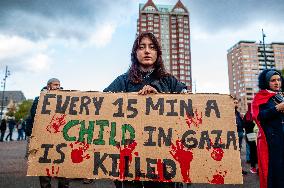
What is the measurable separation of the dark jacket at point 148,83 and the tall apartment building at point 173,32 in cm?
13583

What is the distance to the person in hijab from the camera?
11.8 feet

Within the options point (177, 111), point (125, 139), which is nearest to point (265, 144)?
point (177, 111)

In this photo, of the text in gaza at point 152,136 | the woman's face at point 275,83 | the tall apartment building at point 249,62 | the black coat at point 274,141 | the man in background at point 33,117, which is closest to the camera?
the text in gaza at point 152,136

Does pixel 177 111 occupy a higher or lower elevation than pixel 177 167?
higher

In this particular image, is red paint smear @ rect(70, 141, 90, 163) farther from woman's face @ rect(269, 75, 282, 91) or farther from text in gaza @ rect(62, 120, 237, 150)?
woman's face @ rect(269, 75, 282, 91)

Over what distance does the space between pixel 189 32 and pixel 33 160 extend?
471ft

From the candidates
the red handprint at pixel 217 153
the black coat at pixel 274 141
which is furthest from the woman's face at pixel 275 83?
the red handprint at pixel 217 153

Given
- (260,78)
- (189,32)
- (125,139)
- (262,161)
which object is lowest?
(262,161)

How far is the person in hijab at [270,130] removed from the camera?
11.8 feet

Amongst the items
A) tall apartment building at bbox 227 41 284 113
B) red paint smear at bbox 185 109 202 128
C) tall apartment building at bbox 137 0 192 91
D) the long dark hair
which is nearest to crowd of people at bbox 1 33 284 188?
the long dark hair

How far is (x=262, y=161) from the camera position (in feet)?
12.3

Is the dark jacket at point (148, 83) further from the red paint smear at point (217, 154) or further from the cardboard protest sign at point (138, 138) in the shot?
the red paint smear at point (217, 154)

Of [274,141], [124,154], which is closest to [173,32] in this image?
[274,141]

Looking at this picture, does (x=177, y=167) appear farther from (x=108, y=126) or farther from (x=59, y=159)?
(x=59, y=159)
